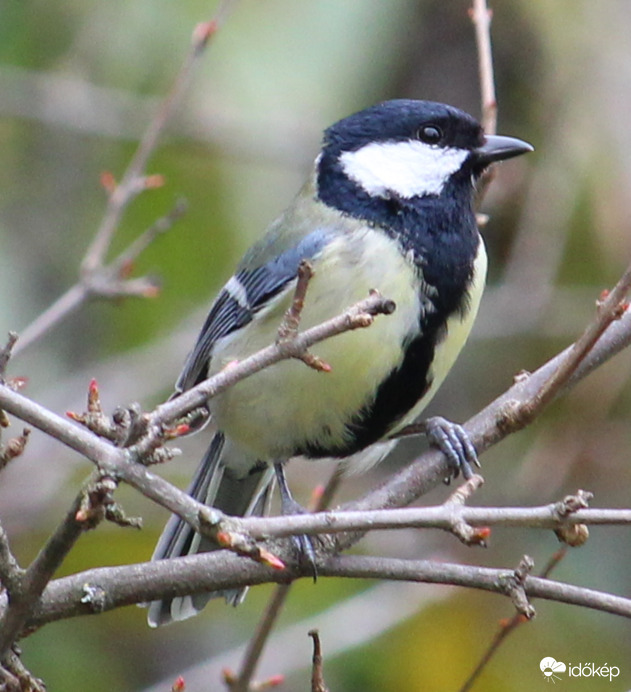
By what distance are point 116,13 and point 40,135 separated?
0.71 meters

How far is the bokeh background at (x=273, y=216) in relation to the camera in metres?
2.42

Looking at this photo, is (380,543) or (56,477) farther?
(380,543)

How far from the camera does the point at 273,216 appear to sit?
2578 mm

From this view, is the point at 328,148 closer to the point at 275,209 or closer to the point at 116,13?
the point at 275,209

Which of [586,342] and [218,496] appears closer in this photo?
[586,342]

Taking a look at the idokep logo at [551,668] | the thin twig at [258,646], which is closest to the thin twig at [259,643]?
the thin twig at [258,646]

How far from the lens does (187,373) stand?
228cm

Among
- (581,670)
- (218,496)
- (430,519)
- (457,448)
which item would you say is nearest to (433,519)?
(430,519)

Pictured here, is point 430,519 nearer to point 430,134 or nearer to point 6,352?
point 6,352

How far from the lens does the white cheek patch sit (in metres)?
2.05

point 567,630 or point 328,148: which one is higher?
point 328,148

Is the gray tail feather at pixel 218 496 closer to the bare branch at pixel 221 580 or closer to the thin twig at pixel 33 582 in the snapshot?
the bare branch at pixel 221 580

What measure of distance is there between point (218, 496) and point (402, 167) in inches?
30.9

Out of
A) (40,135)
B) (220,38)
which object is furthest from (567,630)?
(40,135)
